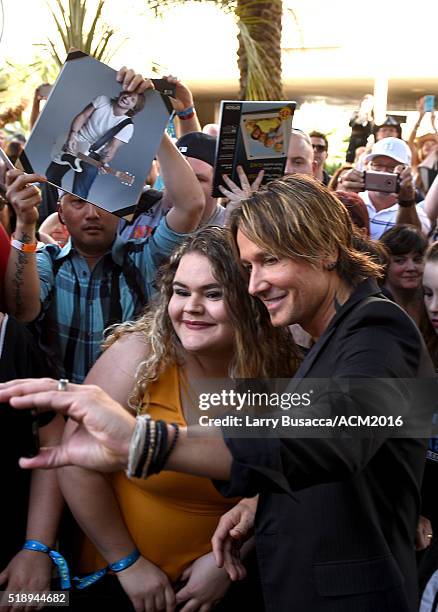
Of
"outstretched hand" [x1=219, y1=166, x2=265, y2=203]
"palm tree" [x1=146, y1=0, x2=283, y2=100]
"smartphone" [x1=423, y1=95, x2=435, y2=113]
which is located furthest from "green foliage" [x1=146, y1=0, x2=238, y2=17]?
"outstretched hand" [x1=219, y1=166, x2=265, y2=203]

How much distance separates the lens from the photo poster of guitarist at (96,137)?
2992 millimetres

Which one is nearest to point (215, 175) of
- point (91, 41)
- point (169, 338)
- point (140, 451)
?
point (169, 338)

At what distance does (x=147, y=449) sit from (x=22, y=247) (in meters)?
1.66

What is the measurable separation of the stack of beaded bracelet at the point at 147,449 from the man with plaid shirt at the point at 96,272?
1691mm

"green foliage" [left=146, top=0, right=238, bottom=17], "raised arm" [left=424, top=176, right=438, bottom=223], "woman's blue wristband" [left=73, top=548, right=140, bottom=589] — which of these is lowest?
"woman's blue wristband" [left=73, top=548, right=140, bottom=589]

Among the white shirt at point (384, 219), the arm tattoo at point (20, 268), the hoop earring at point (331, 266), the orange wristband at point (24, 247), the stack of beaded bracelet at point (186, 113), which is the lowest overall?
the white shirt at point (384, 219)

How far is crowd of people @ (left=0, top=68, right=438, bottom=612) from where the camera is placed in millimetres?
1622

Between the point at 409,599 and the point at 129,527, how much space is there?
0.94m

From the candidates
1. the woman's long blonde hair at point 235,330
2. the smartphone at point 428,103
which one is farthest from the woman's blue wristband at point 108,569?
the smartphone at point 428,103

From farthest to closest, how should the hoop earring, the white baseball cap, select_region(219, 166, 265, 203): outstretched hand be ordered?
1. the white baseball cap
2. select_region(219, 166, 265, 203): outstretched hand
3. the hoop earring

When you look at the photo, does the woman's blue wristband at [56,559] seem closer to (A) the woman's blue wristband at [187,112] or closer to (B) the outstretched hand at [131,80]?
(B) the outstretched hand at [131,80]

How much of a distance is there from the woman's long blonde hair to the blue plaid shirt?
0.59 meters

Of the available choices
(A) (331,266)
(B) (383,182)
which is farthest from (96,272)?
(B) (383,182)

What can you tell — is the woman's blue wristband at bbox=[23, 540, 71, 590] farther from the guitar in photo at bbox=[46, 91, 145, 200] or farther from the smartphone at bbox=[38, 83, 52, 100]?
the smartphone at bbox=[38, 83, 52, 100]
